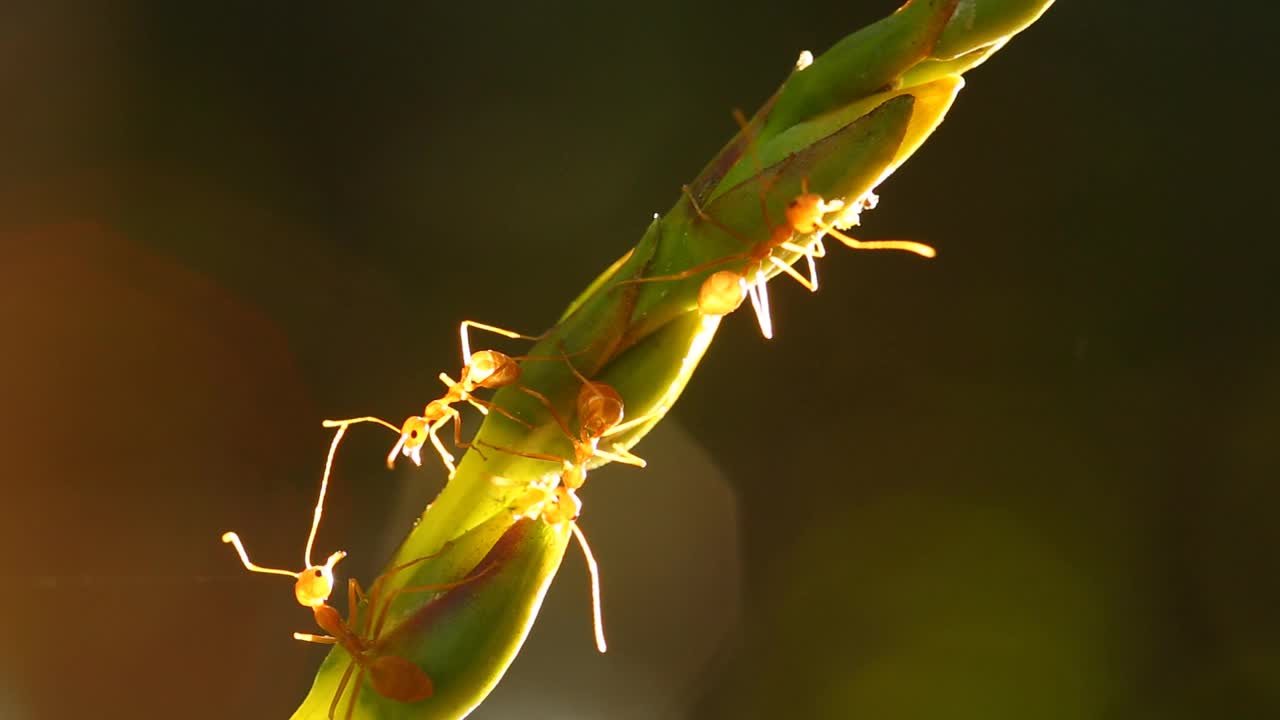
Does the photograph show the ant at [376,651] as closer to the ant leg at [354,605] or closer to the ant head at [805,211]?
the ant leg at [354,605]

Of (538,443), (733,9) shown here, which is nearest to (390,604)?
(538,443)

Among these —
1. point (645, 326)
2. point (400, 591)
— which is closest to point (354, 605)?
point (400, 591)

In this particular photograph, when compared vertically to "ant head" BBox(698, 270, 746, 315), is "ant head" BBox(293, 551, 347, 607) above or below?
below

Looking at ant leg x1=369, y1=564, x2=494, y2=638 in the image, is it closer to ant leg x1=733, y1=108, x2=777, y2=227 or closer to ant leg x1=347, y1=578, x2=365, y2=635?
ant leg x1=347, y1=578, x2=365, y2=635

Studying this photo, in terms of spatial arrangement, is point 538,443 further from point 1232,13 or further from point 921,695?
point 1232,13

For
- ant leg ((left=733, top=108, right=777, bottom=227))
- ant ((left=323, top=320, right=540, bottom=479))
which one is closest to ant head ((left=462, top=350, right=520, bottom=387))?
ant ((left=323, top=320, right=540, bottom=479))

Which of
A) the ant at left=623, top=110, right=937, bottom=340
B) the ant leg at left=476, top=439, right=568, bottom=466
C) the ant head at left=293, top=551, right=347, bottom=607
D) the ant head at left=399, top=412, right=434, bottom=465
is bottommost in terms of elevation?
the ant head at left=293, top=551, right=347, bottom=607

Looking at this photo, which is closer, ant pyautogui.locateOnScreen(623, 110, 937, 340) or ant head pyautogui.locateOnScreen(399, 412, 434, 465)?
ant pyautogui.locateOnScreen(623, 110, 937, 340)
